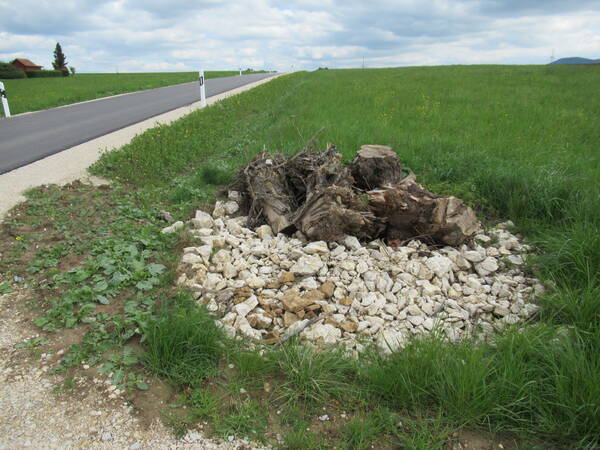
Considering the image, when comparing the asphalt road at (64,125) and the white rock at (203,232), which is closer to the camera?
the white rock at (203,232)

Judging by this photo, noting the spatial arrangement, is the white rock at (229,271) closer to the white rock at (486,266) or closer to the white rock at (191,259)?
the white rock at (191,259)

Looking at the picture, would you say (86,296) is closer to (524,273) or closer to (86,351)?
(86,351)

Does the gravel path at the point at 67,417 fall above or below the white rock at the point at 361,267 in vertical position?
below

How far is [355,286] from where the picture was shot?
3793 millimetres

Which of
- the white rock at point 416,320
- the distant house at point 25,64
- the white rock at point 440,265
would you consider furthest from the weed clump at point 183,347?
the distant house at point 25,64

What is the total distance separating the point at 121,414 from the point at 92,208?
11.7ft

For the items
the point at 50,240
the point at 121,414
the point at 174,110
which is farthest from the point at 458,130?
the point at 174,110

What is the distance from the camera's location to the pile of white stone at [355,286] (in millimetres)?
3299

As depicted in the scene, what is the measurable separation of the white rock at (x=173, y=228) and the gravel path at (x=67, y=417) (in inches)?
80.8

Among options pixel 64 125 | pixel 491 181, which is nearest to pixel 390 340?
pixel 491 181

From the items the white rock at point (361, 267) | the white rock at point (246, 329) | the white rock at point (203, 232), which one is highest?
the white rock at point (203, 232)

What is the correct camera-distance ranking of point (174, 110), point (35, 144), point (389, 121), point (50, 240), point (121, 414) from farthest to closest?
1. point (174, 110)
2. point (389, 121)
3. point (35, 144)
4. point (50, 240)
5. point (121, 414)

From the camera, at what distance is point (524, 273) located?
4074mm

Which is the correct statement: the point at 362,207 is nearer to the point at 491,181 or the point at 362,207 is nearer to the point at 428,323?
the point at 428,323
